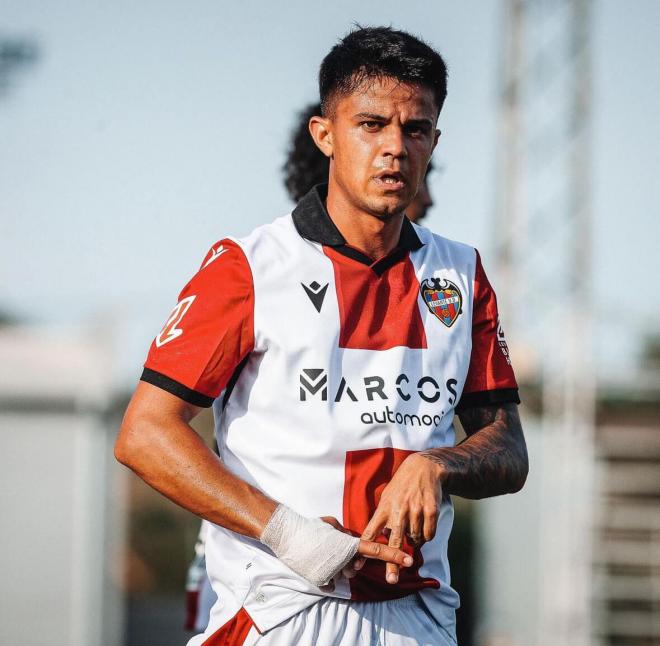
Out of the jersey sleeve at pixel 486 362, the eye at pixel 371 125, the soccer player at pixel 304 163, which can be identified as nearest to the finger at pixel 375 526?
the jersey sleeve at pixel 486 362

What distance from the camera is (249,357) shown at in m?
2.68

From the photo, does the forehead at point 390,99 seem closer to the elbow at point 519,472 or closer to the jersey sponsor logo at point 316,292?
the jersey sponsor logo at point 316,292

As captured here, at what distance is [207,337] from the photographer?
2.58 metres

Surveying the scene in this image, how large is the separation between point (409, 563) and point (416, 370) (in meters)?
0.49

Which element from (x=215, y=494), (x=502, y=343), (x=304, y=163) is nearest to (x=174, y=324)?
(x=215, y=494)

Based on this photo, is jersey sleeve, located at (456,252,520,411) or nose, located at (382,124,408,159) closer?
nose, located at (382,124,408,159)

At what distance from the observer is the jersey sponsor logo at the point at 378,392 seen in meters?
2.63

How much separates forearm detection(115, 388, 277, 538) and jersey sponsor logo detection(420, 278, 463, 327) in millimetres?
656

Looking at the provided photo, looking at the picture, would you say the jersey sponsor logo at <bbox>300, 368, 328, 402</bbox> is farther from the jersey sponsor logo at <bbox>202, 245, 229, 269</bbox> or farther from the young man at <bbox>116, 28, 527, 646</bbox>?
the jersey sponsor logo at <bbox>202, 245, 229, 269</bbox>

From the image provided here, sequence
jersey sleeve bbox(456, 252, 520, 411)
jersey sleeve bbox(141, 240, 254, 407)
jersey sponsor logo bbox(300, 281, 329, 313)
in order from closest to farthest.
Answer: jersey sleeve bbox(141, 240, 254, 407) → jersey sponsor logo bbox(300, 281, 329, 313) → jersey sleeve bbox(456, 252, 520, 411)

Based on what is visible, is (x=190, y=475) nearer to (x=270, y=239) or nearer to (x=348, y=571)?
(x=348, y=571)

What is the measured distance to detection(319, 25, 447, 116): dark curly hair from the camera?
2.74 metres

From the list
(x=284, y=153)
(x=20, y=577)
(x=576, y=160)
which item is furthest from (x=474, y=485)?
(x=20, y=577)

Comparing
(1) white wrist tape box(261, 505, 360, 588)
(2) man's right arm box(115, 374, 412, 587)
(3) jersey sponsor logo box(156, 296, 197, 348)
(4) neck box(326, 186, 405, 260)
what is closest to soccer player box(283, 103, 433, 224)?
(4) neck box(326, 186, 405, 260)
